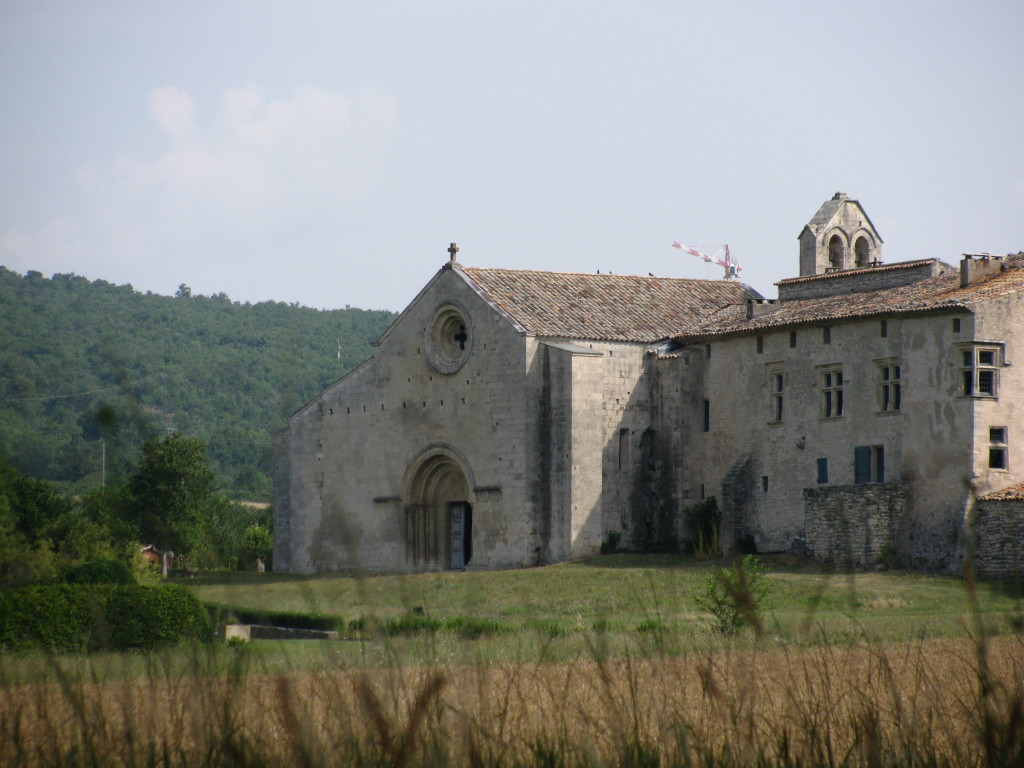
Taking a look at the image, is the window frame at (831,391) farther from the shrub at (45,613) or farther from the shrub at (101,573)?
the shrub at (45,613)

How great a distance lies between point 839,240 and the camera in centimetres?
4741

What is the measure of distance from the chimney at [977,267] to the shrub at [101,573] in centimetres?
2248

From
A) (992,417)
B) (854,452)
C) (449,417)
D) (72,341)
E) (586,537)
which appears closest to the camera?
(72,341)

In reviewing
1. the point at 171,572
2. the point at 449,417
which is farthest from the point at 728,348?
the point at 171,572

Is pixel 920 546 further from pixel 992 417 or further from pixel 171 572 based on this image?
pixel 171 572

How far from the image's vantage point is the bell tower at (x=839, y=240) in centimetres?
4678

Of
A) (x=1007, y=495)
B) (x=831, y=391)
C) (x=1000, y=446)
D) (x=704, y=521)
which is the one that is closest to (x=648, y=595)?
(x=1007, y=495)

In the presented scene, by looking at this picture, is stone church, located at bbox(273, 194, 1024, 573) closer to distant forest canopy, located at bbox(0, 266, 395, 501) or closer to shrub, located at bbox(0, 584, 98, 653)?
shrub, located at bbox(0, 584, 98, 653)

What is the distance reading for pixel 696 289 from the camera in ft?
163

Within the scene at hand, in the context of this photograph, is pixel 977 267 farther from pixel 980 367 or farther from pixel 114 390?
pixel 114 390

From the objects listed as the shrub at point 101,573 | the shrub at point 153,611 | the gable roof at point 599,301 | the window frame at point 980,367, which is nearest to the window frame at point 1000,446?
the window frame at point 980,367

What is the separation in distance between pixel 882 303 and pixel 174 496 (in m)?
26.9

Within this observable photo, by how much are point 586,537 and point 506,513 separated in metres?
2.69

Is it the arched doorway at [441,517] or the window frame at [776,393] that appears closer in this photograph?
the window frame at [776,393]
